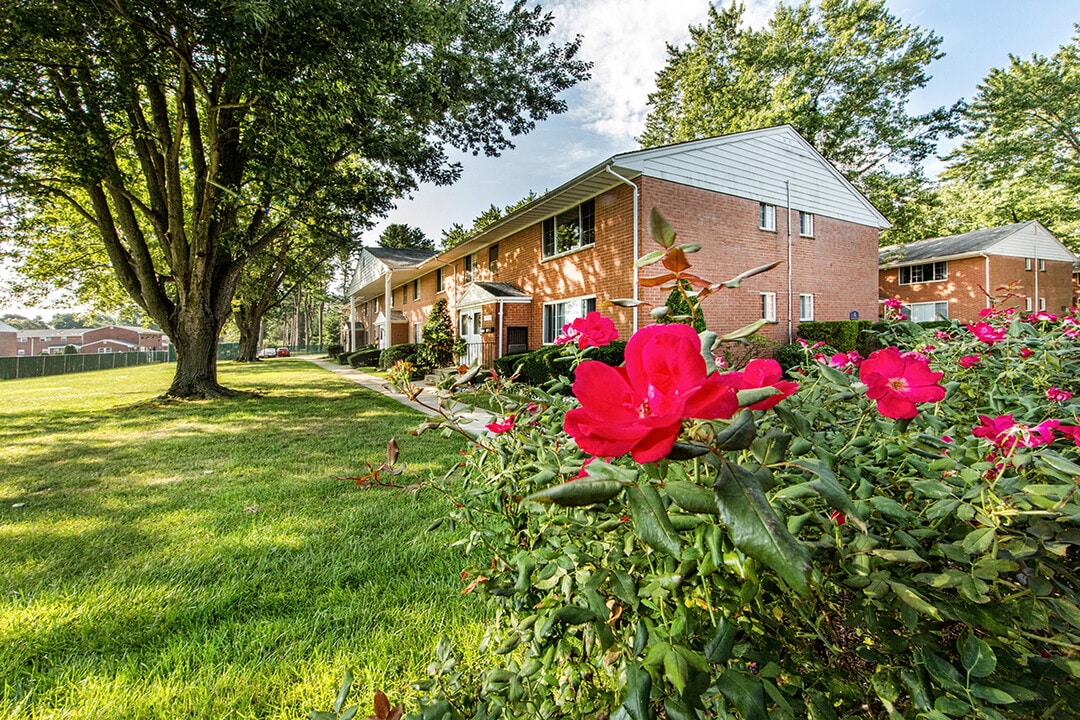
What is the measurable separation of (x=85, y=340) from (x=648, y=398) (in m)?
91.1

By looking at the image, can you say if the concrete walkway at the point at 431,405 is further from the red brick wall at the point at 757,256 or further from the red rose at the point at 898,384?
the red brick wall at the point at 757,256

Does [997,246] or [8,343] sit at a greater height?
[997,246]

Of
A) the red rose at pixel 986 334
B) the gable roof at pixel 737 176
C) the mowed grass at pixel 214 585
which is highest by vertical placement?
the gable roof at pixel 737 176

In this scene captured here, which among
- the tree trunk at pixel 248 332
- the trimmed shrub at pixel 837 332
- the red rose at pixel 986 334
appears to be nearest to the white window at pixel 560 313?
the trimmed shrub at pixel 837 332

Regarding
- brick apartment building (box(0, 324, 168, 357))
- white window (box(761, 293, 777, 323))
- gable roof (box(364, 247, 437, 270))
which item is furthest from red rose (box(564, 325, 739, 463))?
brick apartment building (box(0, 324, 168, 357))

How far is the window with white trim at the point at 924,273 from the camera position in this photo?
836 inches

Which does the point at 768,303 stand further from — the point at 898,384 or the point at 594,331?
the point at 898,384

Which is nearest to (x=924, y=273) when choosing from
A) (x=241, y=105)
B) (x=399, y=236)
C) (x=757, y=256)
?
(x=757, y=256)

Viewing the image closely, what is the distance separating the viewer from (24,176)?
716cm

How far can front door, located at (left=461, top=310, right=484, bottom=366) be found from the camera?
1462 centimetres

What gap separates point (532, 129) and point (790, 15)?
16795mm

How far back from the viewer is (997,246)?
1944 centimetres

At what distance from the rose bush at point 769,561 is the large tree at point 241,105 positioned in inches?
282

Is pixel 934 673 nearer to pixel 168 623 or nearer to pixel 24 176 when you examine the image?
pixel 168 623
